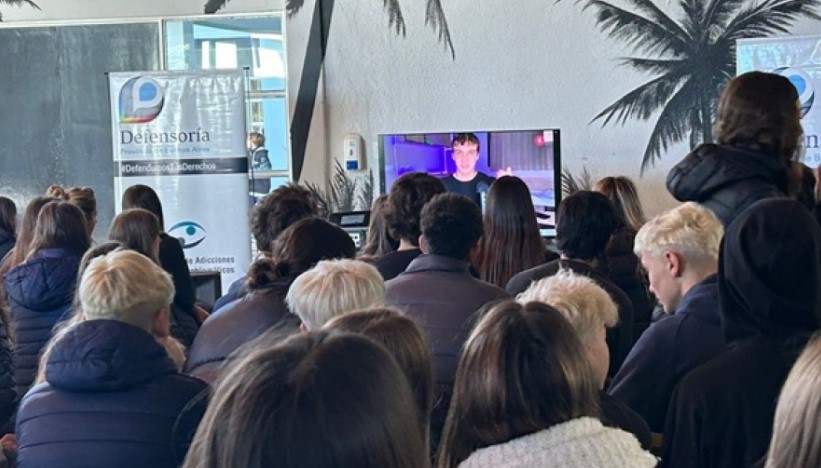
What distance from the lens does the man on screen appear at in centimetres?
762

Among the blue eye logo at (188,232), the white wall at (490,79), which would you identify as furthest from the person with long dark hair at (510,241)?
the white wall at (490,79)

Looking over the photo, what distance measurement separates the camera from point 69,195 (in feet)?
18.8

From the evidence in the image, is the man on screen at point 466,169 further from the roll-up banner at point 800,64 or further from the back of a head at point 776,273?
the back of a head at point 776,273

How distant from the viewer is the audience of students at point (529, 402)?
159cm

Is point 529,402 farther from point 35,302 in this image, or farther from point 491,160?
point 491,160

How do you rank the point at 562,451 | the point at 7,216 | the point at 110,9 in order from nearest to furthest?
the point at 562,451
the point at 7,216
the point at 110,9

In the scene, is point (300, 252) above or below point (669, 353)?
above

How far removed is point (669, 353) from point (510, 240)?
5.86 ft

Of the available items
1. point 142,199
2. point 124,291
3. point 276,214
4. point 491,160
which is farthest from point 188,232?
point 124,291

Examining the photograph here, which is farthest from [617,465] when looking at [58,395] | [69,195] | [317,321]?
[69,195]

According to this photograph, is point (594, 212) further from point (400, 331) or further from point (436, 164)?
point (436, 164)

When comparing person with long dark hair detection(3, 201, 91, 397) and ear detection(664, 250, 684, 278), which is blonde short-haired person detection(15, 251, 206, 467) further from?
person with long dark hair detection(3, 201, 91, 397)

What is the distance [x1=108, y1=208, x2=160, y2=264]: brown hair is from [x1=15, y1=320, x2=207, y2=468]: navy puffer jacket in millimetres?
2035

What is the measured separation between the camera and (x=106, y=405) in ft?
7.46
